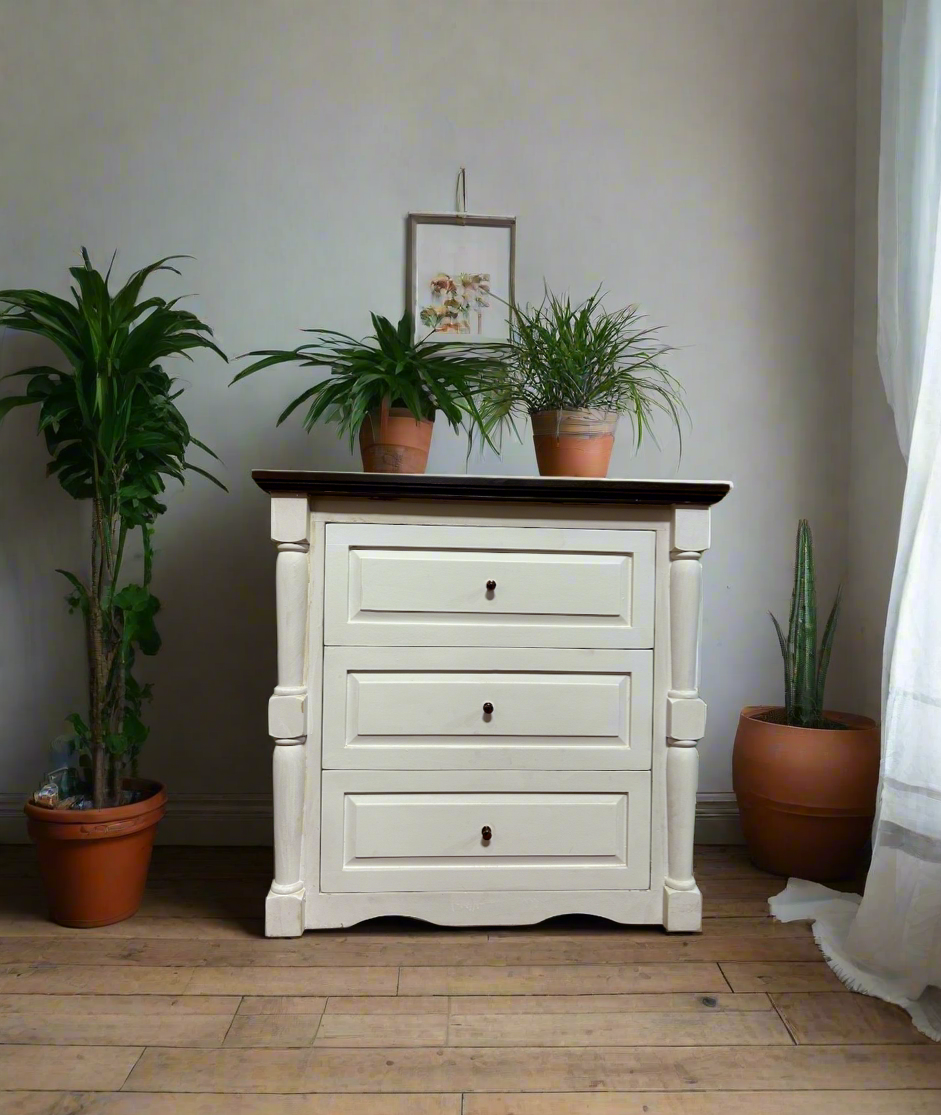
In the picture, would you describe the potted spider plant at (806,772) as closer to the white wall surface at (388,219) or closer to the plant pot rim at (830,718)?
the plant pot rim at (830,718)

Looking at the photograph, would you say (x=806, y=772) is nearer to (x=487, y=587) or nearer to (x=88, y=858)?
(x=487, y=587)

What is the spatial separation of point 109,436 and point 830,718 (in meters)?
1.73

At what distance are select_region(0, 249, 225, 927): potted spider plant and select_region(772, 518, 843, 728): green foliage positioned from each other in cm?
136

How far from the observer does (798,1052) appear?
1.27m

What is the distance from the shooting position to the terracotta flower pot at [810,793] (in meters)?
1.86

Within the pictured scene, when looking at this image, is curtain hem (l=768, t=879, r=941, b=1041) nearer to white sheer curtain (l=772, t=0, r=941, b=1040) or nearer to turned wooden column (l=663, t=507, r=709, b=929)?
white sheer curtain (l=772, t=0, r=941, b=1040)

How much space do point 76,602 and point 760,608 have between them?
1642mm

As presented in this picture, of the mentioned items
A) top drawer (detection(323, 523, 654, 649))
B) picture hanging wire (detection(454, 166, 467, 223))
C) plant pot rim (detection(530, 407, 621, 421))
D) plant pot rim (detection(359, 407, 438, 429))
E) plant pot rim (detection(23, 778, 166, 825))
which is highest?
picture hanging wire (detection(454, 166, 467, 223))

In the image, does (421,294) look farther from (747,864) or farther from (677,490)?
(747,864)

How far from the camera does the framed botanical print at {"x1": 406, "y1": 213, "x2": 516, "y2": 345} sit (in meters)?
2.12

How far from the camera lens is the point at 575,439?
172 cm

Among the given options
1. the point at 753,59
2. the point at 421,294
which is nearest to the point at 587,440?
the point at 421,294

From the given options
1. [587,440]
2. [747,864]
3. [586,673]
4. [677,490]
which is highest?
[587,440]

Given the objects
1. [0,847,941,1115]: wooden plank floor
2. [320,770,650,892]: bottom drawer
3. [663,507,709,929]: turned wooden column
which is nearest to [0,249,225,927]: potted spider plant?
[0,847,941,1115]: wooden plank floor
